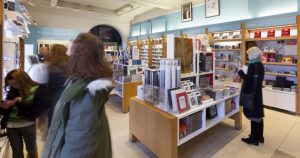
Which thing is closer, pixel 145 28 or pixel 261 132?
pixel 261 132

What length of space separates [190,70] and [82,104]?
2.29m

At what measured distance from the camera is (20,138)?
→ 84.5 inches

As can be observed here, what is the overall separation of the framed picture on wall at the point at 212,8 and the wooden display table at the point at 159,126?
16.0 ft

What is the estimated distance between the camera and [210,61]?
3541mm

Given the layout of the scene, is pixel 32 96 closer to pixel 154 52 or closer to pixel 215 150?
pixel 215 150

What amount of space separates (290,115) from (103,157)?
511 centimetres

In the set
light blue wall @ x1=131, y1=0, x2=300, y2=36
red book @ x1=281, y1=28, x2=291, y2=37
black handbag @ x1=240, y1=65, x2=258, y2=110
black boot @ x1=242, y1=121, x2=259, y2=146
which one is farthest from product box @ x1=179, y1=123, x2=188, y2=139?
light blue wall @ x1=131, y1=0, x2=300, y2=36

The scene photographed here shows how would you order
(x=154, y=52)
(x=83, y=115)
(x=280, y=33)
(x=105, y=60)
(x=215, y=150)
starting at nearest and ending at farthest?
(x=83, y=115) < (x=105, y=60) < (x=215, y=150) < (x=280, y=33) < (x=154, y=52)

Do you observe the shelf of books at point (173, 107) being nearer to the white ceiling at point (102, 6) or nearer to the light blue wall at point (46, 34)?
the white ceiling at point (102, 6)

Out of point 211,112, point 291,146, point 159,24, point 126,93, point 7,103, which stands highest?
point 159,24

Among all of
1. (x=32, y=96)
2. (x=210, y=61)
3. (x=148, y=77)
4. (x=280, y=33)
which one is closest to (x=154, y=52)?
(x=280, y=33)

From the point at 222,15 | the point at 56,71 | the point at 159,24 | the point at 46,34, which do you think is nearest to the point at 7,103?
the point at 56,71

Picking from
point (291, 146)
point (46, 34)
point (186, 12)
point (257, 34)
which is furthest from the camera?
point (46, 34)

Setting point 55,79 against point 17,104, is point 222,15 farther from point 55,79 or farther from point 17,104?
point 17,104
